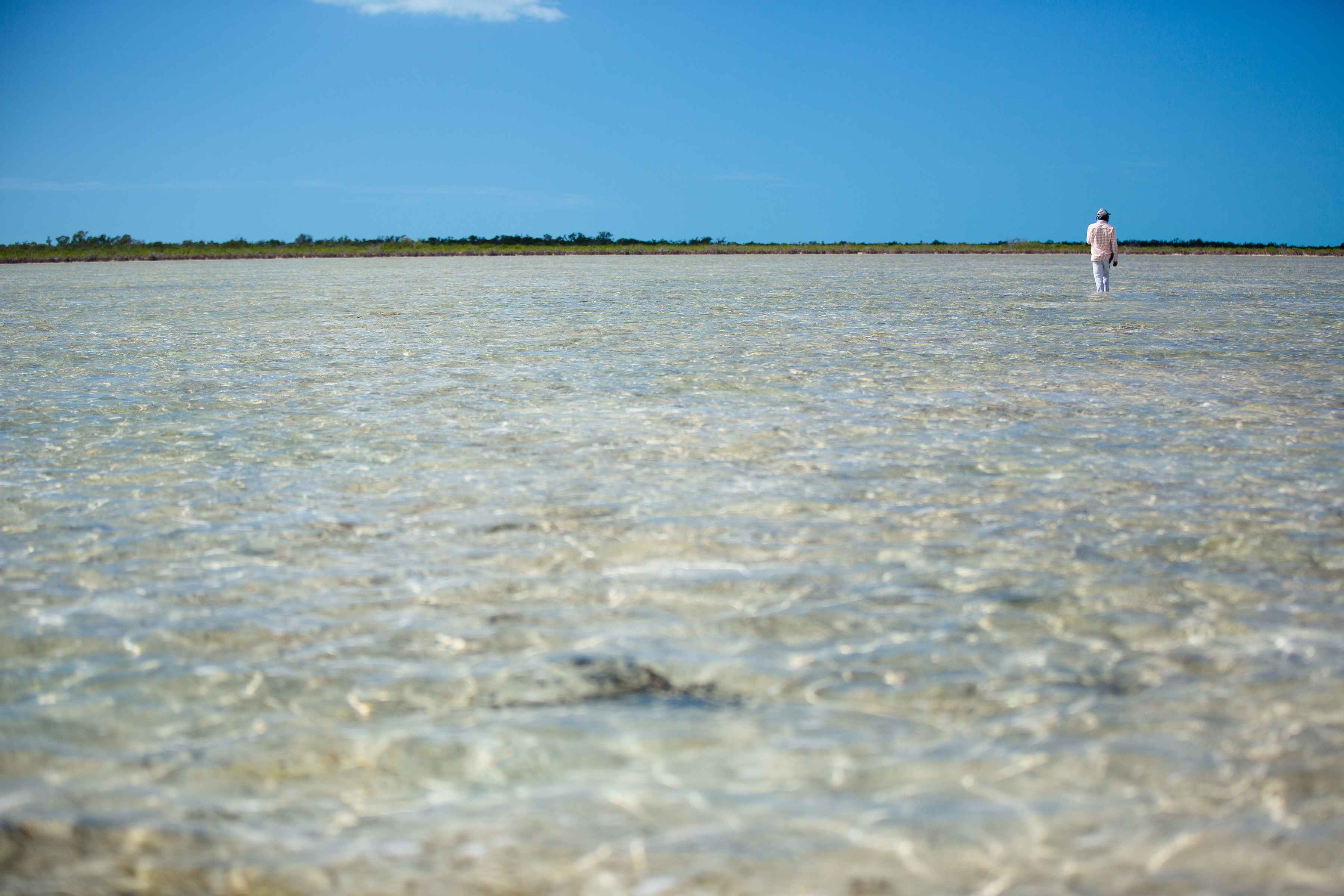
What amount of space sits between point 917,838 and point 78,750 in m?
2.33

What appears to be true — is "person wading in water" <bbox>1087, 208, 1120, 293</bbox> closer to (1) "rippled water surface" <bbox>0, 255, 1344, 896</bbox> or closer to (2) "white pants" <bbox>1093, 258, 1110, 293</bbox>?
(2) "white pants" <bbox>1093, 258, 1110, 293</bbox>

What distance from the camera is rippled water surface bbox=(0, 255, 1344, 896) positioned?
112 inches

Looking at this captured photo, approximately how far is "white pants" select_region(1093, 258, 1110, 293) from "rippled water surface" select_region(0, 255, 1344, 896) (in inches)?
674

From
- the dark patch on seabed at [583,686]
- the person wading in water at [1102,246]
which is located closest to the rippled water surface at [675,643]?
the dark patch on seabed at [583,686]

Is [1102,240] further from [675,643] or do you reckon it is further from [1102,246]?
[675,643]

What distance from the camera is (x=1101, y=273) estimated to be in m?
26.8

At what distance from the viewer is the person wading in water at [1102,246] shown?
2427cm

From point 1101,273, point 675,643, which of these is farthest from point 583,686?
point 1101,273

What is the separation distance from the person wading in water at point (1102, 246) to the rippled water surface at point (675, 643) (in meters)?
15.2

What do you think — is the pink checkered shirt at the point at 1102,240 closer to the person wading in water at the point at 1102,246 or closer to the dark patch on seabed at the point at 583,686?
the person wading in water at the point at 1102,246

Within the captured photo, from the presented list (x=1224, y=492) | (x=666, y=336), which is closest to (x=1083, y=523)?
(x=1224, y=492)

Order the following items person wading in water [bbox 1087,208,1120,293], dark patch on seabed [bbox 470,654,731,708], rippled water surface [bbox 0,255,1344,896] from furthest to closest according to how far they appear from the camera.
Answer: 1. person wading in water [bbox 1087,208,1120,293]
2. dark patch on seabed [bbox 470,654,731,708]
3. rippled water surface [bbox 0,255,1344,896]

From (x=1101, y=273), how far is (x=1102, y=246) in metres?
1.61

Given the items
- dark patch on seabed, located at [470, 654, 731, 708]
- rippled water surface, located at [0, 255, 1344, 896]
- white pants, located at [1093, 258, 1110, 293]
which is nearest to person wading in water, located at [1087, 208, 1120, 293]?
white pants, located at [1093, 258, 1110, 293]
